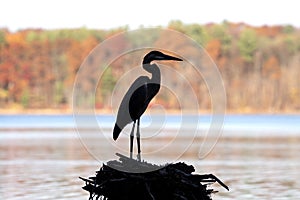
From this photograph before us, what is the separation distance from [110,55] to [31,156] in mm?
15777

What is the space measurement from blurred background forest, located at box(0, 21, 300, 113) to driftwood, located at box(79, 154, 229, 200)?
71096mm

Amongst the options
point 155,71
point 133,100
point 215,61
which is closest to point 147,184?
point 133,100

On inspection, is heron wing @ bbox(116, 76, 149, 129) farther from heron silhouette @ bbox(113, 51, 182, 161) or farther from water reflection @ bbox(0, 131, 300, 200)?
water reflection @ bbox(0, 131, 300, 200)

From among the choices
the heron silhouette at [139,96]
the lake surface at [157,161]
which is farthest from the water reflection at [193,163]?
the heron silhouette at [139,96]

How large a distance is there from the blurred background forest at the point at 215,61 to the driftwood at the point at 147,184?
71.1 metres

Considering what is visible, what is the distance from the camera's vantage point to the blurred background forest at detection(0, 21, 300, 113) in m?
81.1

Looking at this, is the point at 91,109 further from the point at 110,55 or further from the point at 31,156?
the point at 31,156

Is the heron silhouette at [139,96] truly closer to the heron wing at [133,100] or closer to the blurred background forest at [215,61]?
the heron wing at [133,100]

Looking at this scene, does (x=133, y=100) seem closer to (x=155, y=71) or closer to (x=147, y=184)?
(x=155, y=71)

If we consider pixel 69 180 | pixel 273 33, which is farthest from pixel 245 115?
pixel 69 180

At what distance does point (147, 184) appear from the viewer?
813cm

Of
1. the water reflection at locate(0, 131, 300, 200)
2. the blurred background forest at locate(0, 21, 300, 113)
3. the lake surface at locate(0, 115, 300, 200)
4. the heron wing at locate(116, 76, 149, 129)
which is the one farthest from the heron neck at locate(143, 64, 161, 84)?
the blurred background forest at locate(0, 21, 300, 113)

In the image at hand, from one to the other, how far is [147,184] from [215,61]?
7326 cm

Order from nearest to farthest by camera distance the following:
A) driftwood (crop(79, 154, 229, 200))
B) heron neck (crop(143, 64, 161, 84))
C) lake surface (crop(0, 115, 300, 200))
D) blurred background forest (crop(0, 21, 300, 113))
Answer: driftwood (crop(79, 154, 229, 200)), heron neck (crop(143, 64, 161, 84)), lake surface (crop(0, 115, 300, 200)), blurred background forest (crop(0, 21, 300, 113))
